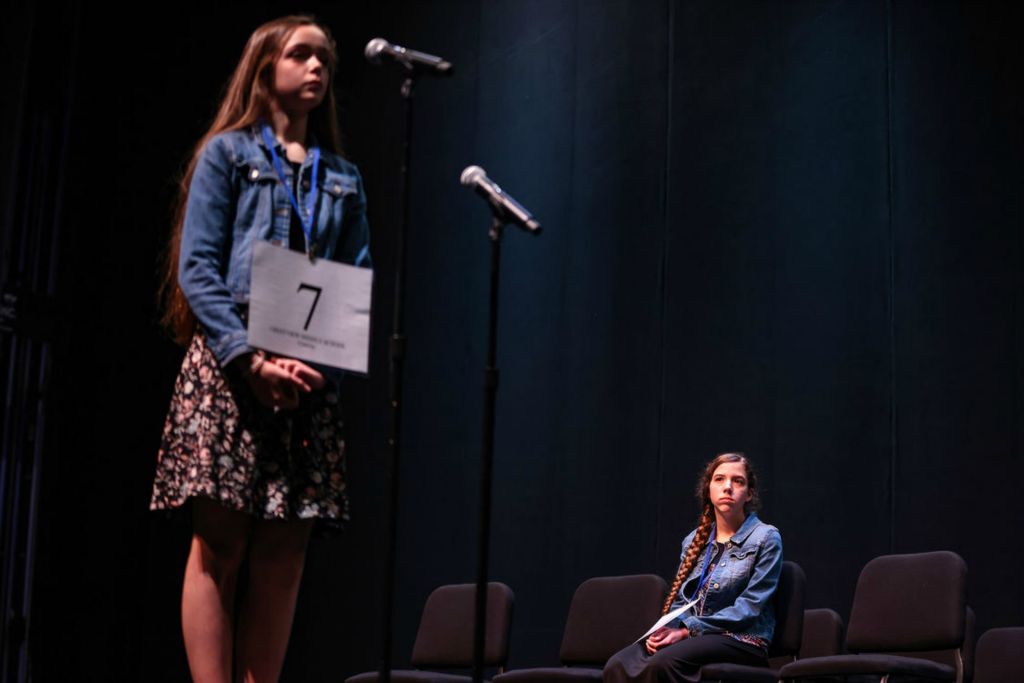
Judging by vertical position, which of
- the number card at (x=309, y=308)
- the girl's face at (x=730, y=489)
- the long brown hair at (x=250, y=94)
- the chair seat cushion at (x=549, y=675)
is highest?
the long brown hair at (x=250, y=94)

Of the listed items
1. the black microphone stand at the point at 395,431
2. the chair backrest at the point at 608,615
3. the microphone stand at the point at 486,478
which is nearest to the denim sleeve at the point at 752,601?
the chair backrest at the point at 608,615

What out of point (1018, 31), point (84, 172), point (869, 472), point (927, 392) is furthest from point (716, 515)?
point (84, 172)

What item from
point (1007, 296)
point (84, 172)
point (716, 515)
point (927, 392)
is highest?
point (84, 172)

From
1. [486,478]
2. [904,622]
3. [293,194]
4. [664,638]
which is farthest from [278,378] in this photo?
[904,622]

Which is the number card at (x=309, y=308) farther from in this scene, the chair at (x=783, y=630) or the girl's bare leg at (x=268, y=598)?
the chair at (x=783, y=630)

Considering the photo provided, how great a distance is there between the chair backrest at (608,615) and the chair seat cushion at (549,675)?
294 millimetres

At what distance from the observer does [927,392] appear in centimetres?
458

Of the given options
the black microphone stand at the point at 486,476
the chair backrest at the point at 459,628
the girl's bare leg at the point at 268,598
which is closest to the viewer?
the girl's bare leg at the point at 268,598

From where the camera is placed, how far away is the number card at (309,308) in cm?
211

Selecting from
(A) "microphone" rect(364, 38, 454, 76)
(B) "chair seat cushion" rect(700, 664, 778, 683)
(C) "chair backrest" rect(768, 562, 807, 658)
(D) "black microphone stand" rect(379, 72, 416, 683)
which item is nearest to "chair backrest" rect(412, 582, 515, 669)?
(B) "chair seat cushion" rect(700, 664, 778, 683)

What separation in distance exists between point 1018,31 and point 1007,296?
0.99 meters

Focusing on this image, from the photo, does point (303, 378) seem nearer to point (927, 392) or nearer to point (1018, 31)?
point (927, 392)

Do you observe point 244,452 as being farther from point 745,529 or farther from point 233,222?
point 745,529

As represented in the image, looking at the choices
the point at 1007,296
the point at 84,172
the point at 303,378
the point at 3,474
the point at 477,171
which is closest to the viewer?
the point at 303,378
